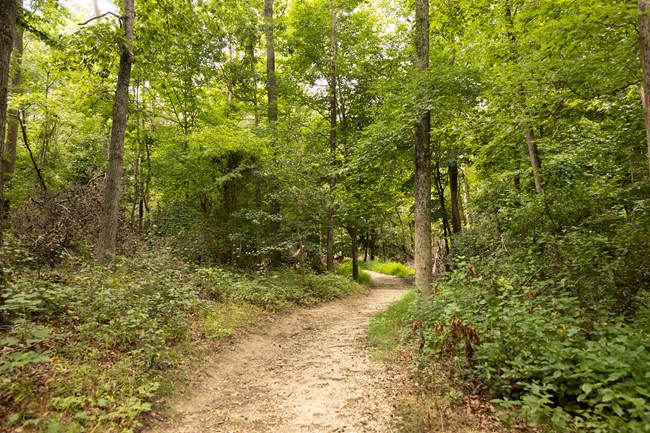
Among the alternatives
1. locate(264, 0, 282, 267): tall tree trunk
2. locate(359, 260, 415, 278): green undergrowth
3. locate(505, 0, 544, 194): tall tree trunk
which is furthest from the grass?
locate(359, 260, 415, 278): green undergrowth

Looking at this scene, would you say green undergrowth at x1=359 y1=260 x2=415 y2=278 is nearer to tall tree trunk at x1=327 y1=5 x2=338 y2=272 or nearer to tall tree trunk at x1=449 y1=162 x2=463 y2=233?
tall tree trunk at x1=449 y1=162 x2=463 y2=233

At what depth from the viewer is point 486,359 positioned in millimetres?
4539

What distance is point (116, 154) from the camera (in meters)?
8.35

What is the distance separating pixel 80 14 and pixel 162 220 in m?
19.9

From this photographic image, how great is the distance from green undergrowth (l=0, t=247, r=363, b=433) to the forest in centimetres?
3

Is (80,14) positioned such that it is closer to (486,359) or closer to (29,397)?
(29,397)

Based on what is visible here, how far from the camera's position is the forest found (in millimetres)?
4031

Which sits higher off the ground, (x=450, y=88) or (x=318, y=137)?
(x=318, y=137)

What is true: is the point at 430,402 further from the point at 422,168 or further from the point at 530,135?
the point at 530,135

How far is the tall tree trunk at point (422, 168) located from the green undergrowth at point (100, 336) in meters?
4.31

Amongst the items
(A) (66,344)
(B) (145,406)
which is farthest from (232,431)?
(A) (66,344)

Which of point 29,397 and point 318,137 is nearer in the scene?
point 29,397

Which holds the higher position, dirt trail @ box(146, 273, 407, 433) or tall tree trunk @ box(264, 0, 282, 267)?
tall tree trunk @ box(264, 0, 282, 267)

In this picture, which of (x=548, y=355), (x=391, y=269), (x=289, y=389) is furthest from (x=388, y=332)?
(x=391, y=269)
